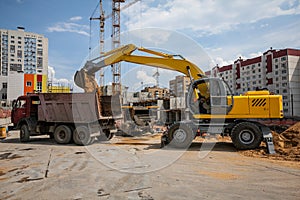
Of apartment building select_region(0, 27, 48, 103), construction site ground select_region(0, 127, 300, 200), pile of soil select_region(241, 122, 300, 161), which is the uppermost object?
apartment building select_region(0, 27, 48, 103)

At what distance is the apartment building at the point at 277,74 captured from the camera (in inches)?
2090

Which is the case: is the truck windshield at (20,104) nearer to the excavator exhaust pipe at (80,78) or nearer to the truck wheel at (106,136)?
the excavator exhaust pipe at (80,78)

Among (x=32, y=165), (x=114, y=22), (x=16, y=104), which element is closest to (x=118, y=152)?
(x=32, y=165)

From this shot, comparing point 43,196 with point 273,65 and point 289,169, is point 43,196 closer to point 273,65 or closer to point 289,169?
point 289,169

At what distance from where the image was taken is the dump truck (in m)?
10.7

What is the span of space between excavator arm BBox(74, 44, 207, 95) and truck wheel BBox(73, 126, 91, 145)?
6.40 feet

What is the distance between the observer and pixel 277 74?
57.1 metres

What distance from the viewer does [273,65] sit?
57281 millimetres

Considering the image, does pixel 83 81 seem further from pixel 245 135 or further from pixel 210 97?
pixel 245 135

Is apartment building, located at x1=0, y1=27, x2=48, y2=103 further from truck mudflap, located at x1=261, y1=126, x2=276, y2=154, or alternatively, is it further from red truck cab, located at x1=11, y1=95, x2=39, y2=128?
truck mudflap, located at x1=261, y1=126, x2=276, y2=154

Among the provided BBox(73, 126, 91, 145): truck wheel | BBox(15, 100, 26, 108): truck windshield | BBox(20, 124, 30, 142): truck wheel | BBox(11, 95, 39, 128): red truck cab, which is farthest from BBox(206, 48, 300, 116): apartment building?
BBox(20, 124, 30, 142): truck wheel

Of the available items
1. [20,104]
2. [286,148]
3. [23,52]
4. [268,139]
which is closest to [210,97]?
[268,139]

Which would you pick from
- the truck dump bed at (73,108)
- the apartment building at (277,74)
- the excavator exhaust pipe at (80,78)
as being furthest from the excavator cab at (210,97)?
the apartment building at (277,74)

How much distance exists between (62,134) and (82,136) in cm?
122
